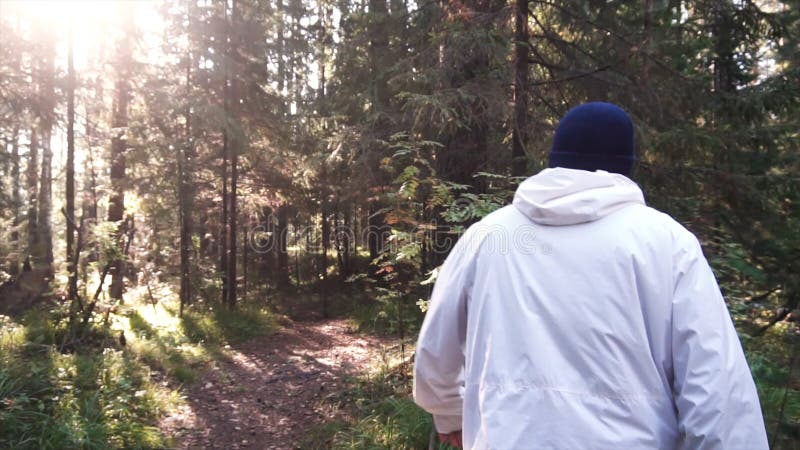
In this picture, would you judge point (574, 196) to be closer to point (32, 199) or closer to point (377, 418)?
point (377, 418)

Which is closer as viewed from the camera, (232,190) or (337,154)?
(337,154)

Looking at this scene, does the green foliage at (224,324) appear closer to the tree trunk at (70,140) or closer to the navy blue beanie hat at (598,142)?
the tree trunk at (70,140)

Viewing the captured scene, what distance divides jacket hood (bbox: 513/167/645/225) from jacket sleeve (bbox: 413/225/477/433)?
261 millimetres

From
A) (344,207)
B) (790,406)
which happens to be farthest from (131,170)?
(790,406)

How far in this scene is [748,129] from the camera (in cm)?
713

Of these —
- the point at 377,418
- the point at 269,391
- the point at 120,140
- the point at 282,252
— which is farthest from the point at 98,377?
the point at 282,252

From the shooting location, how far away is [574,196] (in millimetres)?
1494

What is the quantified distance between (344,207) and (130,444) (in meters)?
11.2

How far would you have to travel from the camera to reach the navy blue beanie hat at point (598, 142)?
1626mm

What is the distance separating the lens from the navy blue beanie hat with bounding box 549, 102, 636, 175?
5.33 ft

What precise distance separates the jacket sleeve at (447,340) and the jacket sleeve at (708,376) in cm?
62

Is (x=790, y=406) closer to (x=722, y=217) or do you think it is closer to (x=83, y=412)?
(x=722, y=217)

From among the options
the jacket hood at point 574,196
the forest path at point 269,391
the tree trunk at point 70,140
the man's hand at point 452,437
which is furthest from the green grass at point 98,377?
the jacket hood at point 574,196

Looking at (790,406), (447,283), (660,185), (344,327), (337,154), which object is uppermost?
(337,154)
